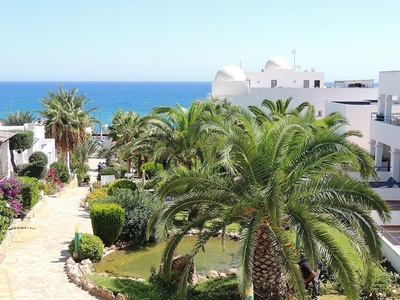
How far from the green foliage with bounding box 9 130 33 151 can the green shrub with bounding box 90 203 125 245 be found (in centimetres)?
1252

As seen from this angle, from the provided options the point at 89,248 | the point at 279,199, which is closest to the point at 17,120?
the point at 89,248

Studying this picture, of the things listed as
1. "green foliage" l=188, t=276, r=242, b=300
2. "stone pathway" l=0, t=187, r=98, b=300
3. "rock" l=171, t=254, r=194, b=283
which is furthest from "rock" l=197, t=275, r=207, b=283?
"stone pathway" l=0, t=187, r=98, b=300

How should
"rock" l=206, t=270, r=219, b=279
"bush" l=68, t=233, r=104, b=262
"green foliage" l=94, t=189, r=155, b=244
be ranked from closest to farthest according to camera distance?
"rock" l=206, t=270, r=219, b=279 → "bush" l=68, t=233, r=104, b=262 → "green foliage" l=94, t=189, r=155, b=244

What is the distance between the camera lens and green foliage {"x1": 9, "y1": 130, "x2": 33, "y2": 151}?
2836 cm

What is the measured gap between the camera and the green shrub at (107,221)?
17.4 m

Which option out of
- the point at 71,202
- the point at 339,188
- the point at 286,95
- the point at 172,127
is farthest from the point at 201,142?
the point at 286,95

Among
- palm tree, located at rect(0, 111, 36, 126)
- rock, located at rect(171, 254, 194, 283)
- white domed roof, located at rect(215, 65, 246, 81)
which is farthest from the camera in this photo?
white domed roof, located at rect(215, 65, 246, 81)

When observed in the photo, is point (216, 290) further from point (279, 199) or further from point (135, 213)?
point (135, 213)

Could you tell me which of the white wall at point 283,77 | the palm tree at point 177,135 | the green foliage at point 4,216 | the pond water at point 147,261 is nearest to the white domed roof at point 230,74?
the white wall at point 283,77

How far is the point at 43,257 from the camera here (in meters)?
16.4

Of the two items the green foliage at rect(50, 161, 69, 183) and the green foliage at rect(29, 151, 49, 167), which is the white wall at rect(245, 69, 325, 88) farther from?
the green foliage at rect(29, 151, 49, 167)

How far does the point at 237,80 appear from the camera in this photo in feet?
198

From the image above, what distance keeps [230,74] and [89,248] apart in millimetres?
46778

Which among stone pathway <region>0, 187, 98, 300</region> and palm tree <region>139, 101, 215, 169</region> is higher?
palm tree <region>139, 101, 215, 169</region>
